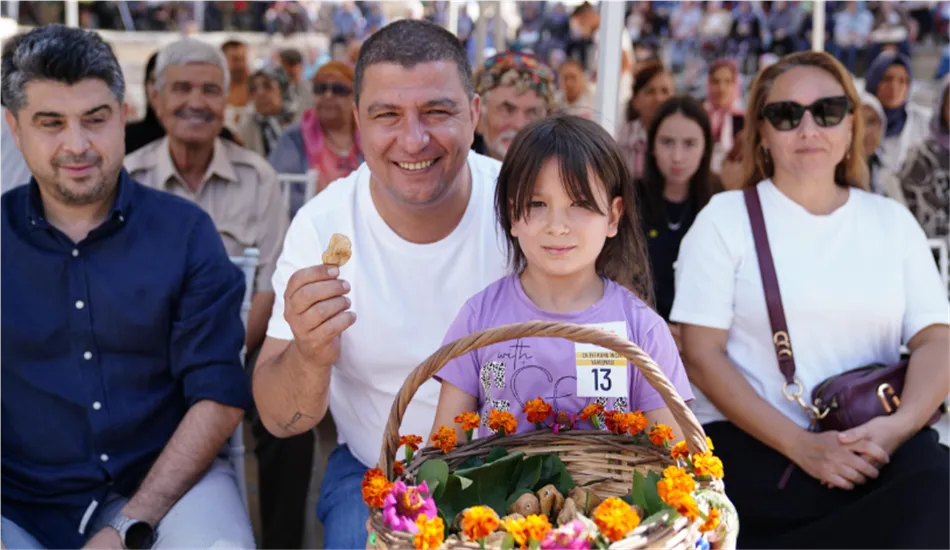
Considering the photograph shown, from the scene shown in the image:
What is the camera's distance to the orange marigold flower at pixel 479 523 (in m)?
1.39

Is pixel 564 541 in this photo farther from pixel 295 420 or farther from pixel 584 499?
pixel 295 420

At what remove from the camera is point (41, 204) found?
95.7 inches

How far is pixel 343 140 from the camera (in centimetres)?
544

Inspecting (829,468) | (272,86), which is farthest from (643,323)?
(272,86)

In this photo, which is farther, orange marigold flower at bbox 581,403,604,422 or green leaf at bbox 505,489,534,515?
orange marigold flower at bbox 581,403,604,422

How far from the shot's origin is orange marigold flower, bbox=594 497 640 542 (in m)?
1.37

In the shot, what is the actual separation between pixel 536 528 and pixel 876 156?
521 centimetres

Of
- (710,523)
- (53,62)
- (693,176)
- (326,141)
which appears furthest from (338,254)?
(326,141)

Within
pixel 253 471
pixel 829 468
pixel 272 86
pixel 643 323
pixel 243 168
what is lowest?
pixel 253 471

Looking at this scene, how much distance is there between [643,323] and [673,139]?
2.24m

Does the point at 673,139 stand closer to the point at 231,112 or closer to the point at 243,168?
the point at 243,168

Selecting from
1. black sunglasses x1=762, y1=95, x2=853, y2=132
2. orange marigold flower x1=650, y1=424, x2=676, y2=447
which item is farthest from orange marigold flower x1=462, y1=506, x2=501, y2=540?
black sunglasses x1=762, y1=95, x2=853, y2=132

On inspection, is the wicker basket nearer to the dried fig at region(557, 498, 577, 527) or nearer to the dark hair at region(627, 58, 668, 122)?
the dried fig at region(557, 498, 577, 527)

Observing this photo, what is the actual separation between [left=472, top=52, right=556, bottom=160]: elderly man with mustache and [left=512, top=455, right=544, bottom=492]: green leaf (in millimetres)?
2289
